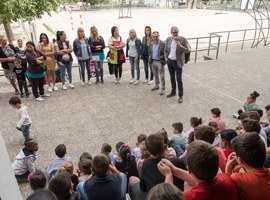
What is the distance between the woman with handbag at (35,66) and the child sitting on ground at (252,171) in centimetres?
548

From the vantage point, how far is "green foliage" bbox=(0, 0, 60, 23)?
28.7ft

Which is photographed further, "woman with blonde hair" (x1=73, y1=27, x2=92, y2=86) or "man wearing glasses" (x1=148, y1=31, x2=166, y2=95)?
"woman with blonde hair" (x1=73, y1=27, x2=92, y2=86)

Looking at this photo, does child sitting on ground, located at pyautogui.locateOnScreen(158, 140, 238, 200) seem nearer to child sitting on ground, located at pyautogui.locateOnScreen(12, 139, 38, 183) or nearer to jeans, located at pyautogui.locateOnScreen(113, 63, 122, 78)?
child sitting on ground, located at pyautogui.locateOnScreen(12, 139, 38, 183)

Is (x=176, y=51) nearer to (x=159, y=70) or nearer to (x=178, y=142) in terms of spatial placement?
(x=159, y=70)

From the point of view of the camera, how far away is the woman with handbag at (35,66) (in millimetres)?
6285

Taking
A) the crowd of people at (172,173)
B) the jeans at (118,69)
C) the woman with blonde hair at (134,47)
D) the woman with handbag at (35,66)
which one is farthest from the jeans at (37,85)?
the crowd of people at (172,173)

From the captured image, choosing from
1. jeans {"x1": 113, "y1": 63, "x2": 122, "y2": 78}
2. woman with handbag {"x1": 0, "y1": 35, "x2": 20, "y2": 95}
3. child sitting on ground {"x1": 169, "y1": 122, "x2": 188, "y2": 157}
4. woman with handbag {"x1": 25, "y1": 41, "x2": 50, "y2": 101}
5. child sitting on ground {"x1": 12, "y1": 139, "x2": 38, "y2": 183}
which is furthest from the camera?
jeans {"x1": 113, "y1": 63, "x2": 122, "y2": 78}

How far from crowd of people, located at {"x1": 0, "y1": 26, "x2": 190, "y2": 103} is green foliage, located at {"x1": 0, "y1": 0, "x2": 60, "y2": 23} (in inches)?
78.2

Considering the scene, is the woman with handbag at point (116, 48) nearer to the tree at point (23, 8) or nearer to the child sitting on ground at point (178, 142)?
the tree at point (23, 8)

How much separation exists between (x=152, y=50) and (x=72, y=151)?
3583 millimetres

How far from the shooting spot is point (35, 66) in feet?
21.0

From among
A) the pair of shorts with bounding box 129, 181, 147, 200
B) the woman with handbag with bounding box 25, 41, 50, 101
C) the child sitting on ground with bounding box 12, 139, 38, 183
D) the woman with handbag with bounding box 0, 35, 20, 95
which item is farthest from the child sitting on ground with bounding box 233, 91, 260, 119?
the woman with handbag with bounding box 0, 35, 20, 95

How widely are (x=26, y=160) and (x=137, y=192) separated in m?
1.95

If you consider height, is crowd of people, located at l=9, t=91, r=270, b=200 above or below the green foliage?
below
